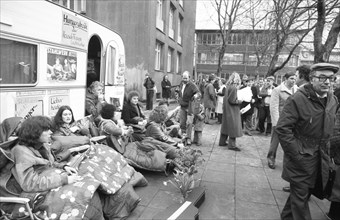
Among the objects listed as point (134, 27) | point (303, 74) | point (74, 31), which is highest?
point (134, 27)

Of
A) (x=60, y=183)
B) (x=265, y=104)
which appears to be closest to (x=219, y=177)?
(x=60, y=183)

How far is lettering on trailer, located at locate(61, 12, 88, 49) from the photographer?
5023mm

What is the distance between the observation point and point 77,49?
5.52 metres

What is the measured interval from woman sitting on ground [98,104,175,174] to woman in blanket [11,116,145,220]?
3.81 feet

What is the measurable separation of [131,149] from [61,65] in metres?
1.96

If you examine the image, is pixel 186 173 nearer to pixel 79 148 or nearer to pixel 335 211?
pixel 79 148

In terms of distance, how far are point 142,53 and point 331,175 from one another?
559 inches

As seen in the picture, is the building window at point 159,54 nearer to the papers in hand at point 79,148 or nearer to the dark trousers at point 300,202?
the papers in hand at point 79,148

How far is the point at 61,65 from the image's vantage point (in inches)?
195

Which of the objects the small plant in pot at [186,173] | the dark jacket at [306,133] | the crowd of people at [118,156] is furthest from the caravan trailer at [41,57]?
the dark jacket at [306,133]

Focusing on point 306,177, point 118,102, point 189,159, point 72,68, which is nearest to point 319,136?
point 306,177

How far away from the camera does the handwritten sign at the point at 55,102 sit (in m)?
4.72

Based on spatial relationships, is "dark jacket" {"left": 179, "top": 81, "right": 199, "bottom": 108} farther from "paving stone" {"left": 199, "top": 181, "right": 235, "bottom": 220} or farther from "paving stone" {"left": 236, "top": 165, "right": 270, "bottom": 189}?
"paving stone" {"left": 199, "top": 181, "right": 235, "bottom": 220}

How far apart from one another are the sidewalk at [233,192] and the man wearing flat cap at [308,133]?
864 mm
